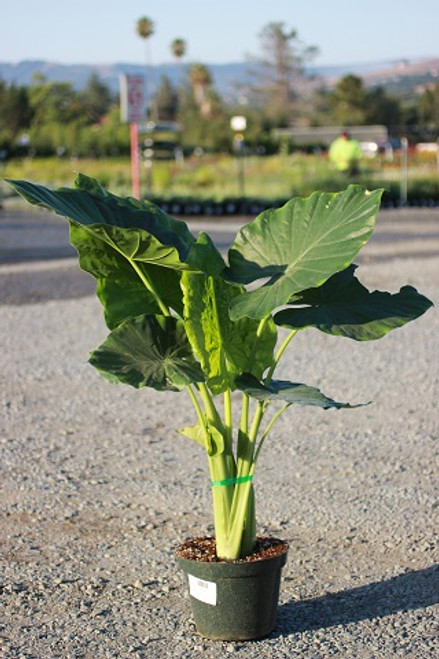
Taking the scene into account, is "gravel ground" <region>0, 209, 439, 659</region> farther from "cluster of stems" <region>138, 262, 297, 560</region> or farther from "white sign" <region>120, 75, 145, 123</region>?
"white sign" <region>120, 75, 145, 123</region>

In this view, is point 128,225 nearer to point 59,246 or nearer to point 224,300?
point 224,300

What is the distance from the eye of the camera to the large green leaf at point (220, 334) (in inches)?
128

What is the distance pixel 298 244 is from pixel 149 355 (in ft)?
1.72

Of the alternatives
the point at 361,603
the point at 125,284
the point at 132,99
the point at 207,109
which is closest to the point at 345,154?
the point at 132,99

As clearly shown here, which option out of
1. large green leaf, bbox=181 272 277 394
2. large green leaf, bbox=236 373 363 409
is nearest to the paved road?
large green leaf, bbox=181 272 277 394

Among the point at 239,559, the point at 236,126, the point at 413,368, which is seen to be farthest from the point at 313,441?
the point at 236,126

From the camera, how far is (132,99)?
19.2 meters

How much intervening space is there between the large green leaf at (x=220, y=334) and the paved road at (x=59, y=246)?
7.41m

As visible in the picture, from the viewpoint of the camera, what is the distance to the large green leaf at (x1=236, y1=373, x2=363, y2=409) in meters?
3.03

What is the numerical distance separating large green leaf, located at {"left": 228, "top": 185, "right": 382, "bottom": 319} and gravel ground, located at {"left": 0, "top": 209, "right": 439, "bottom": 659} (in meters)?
1.05

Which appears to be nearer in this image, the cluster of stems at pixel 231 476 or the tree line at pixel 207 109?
the cluster of stems at pixel 231 476

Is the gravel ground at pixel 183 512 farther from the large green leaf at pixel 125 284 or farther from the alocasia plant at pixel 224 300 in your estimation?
the large green leaf at pixel 125 284

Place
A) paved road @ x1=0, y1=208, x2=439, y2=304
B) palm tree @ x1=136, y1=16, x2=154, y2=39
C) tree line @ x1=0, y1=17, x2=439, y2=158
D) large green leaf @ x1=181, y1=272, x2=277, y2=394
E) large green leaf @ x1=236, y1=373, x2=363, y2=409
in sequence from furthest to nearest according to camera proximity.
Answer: palm tree @ x1=136, y1=16, x2=154, y2=39
tree line @ x1=0, y1=17, x2=439, y2=158
paved road @ x1=0, y1=208, x2=439, y2=304
large green leaf @ x1=181, y1=272, x2=277, y2=394
large green leaf @ x1=236, y1=373, x2=363, y2=409

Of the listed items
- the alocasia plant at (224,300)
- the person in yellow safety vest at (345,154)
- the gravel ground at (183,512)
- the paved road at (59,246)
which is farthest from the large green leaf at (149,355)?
the person in yellow safety vest at (345,154)
